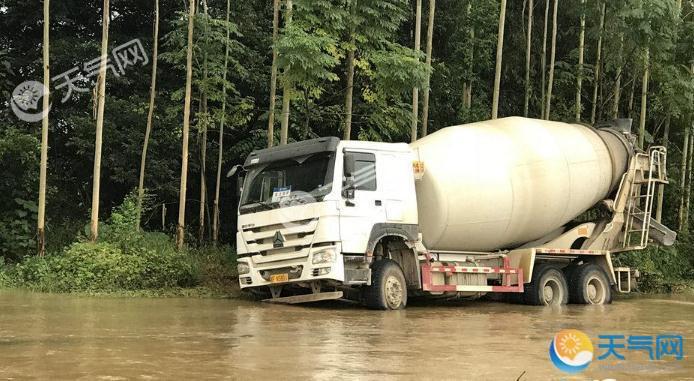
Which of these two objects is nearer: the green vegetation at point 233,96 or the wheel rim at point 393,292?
the wheel rim at point 393,292

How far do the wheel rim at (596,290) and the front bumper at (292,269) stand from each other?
7087mm

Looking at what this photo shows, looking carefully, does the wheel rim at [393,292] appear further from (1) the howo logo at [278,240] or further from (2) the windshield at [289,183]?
(2) the windshield at [289,183]

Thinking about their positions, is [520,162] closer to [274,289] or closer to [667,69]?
[274,289]

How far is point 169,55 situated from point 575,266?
12802 millimetres

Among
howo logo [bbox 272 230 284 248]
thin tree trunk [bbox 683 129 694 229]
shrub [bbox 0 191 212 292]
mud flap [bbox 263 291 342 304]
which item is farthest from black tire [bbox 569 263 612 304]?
thin tree trunk [bbox 683 129 694 229]

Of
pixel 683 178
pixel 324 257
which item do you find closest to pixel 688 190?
pixel 683 178

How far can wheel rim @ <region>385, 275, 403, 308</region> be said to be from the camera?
15.0 m

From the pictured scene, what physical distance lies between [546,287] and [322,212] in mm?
6493

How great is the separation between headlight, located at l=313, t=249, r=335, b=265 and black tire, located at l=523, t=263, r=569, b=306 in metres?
5.62

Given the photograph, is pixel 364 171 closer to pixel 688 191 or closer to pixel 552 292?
pixel 552 292

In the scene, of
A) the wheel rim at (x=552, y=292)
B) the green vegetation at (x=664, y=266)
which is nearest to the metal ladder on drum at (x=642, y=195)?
A: the wheel rim at (x=552, y=292)

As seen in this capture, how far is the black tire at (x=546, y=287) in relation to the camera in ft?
57.3

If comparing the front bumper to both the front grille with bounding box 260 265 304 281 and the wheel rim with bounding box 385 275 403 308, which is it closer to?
the front grille with bounding box 260 265 304 281

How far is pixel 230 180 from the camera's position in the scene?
1173 inches
